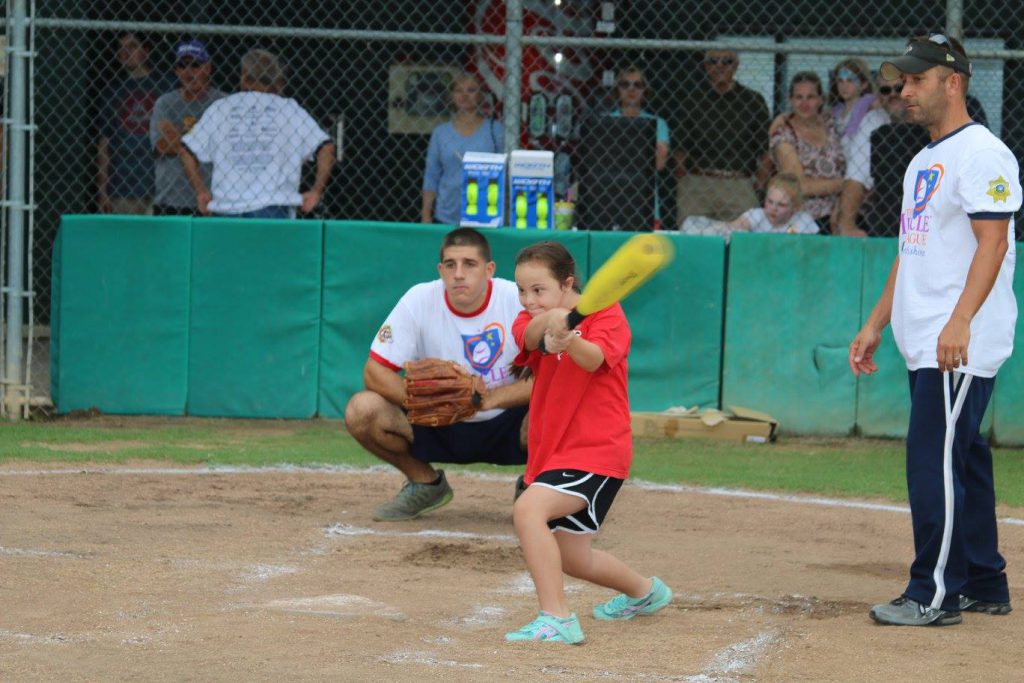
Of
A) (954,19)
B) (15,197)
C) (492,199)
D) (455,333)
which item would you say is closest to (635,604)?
(455,333)

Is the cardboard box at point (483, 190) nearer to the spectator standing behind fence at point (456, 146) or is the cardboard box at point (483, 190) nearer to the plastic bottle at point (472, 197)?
the plastic bottle at point (472, 197)

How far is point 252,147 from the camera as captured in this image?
10.1 m

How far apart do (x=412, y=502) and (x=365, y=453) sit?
1838 millimetres

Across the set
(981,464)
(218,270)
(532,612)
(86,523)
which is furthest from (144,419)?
(981,464)

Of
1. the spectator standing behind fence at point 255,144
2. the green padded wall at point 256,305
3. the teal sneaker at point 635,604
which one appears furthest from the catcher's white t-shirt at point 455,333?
the spectator standing behind fence at point 255,144

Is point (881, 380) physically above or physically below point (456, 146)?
below

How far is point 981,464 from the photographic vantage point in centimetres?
534

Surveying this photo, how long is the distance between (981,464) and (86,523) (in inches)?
148

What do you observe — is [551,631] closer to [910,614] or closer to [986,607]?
[910,614]

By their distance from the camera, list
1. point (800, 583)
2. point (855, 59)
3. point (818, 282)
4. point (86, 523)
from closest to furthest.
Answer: point (800, 583), point (86, 523), point (818, 282), point (855, 59)

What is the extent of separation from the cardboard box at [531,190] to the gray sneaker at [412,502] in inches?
117

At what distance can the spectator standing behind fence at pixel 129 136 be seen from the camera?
11.0 metres

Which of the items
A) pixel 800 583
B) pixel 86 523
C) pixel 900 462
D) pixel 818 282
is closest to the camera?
pixel 800 583

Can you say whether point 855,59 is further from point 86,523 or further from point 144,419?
point 86,523
